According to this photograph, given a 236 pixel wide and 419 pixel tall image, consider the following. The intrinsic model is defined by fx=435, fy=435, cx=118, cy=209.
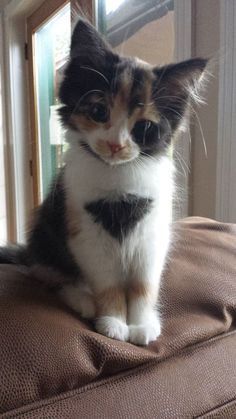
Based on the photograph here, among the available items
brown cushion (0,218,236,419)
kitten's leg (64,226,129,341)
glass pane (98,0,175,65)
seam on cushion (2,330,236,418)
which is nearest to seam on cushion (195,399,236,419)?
brown cushion (0,218,236,419)

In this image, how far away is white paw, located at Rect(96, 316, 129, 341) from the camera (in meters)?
0.72

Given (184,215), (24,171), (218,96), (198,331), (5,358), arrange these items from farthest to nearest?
(24,171), (184,215), (218,96), (198,331), (5,358)

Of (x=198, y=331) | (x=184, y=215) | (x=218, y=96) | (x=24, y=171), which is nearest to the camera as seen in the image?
(x=198, y=331)

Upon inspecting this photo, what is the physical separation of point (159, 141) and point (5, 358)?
462 millimetres

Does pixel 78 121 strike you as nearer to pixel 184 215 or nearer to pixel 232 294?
pixel 232 294

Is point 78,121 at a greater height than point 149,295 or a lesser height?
greater

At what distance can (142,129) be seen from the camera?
78cm

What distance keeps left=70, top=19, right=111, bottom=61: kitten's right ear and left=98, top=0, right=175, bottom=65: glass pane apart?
0.69 metres

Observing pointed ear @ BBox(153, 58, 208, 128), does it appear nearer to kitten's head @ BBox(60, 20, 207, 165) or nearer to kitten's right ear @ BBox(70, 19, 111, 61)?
kitten's head @ BBox(60, 20, 207, 165)

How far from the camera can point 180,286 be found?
87 cm

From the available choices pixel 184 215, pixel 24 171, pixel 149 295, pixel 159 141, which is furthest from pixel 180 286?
pixel 24 171

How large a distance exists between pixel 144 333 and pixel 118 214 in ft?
0.70

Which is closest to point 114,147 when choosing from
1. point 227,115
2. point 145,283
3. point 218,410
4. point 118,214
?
point 118,214

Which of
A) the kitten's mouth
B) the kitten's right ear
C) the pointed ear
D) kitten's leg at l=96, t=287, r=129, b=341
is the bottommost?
kitten's leg at l=96, t=287, r=129, b=341
